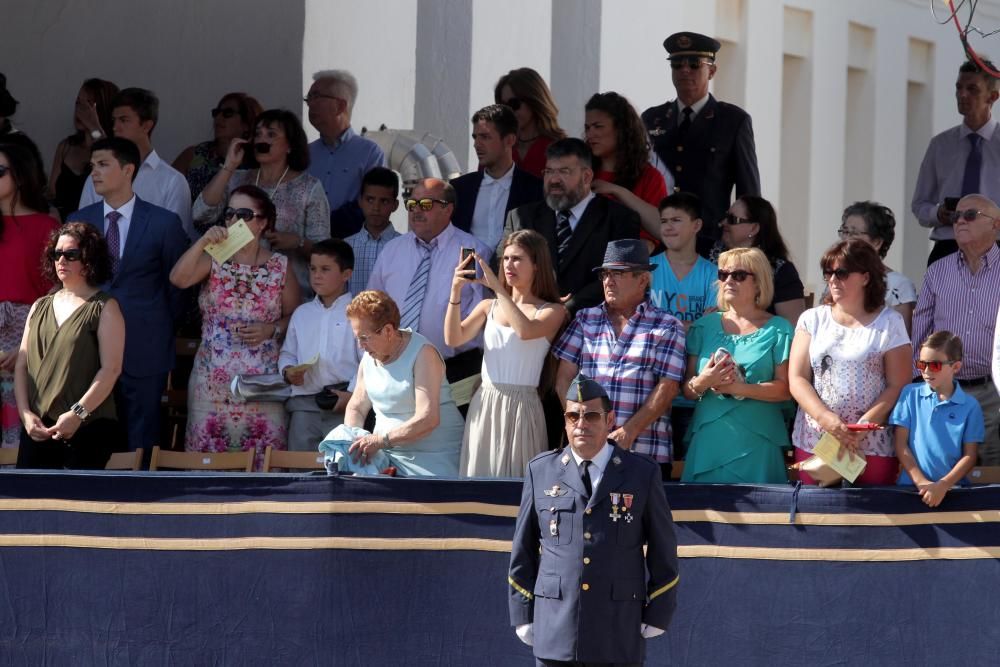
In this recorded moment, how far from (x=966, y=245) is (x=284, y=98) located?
5532 mm

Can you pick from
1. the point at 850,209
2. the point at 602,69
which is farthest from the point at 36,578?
the point at 602,69

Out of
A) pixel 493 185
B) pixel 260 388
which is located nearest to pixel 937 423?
pixel 493 185

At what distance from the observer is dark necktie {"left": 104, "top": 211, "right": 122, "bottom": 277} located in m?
9.20

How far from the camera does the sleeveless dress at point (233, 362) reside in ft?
29.3

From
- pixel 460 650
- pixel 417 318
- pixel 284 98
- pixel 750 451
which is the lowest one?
pixel 460 650

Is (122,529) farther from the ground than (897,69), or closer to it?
closer to it

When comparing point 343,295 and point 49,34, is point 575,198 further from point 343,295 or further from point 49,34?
point 49,34

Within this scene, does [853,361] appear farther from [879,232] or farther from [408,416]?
[408,416]

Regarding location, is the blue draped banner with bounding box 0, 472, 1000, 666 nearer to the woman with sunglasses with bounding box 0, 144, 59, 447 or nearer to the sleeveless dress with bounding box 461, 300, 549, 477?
the sleeveless dress with bounding box 461, 300, 549, 477

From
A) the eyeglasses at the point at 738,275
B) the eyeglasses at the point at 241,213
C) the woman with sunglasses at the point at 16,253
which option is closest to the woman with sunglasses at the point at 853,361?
the eyeglasses at the point at 738,275

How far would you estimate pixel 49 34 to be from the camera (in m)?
12.1

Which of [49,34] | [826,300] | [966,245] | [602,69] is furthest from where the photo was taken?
[602,69]

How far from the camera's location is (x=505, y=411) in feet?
26.8

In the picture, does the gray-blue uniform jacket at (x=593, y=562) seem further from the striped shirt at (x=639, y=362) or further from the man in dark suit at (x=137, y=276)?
the man in dark suit at (x=137, y=276)
